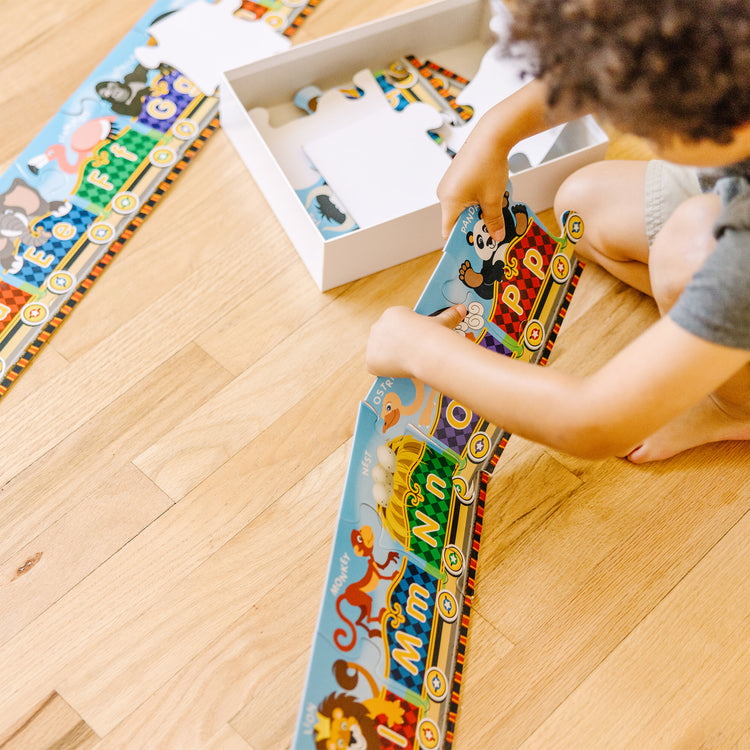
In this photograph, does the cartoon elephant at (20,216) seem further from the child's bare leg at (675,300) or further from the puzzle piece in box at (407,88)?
the child's bare leg at (675,300)

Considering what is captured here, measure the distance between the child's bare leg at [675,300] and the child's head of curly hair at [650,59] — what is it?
0.20 metres

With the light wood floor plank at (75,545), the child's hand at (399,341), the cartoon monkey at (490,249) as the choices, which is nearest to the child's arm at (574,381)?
the child's hand at (399,341)

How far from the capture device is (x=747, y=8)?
0.45 meters

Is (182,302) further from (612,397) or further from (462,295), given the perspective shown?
(612,397)

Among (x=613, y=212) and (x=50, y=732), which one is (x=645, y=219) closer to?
(x=613, y=212)

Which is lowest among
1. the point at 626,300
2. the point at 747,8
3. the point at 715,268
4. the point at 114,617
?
the point at 626,300

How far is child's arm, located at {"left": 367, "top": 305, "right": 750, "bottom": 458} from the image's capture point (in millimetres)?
542

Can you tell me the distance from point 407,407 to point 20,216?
22.2 inches

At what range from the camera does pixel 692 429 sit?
83cm

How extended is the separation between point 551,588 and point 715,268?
0.39 meters

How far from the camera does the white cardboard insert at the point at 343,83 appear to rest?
0.89 meters

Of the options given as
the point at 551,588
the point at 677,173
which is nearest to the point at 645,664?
the point at 551,588

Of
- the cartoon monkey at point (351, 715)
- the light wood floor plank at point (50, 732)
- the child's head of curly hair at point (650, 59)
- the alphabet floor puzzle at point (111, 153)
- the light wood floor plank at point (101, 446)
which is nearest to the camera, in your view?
the child's head of curly hair at point (650, 59)

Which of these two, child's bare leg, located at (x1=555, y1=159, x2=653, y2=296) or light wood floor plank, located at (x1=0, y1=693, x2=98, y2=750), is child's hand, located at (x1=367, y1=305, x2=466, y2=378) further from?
light wood floor plank, located at (x1=0, y1=693, x2=98, y2=750)
